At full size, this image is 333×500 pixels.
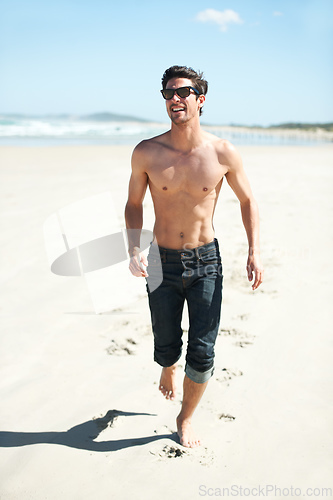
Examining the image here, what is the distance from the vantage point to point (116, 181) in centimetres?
1127

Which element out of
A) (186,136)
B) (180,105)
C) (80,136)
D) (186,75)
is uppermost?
(186,75)

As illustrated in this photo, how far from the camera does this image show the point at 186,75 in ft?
9.34

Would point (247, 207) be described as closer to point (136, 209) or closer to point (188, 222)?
point (188, 222)

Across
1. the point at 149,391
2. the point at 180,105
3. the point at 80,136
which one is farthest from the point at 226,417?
the point at 80,136

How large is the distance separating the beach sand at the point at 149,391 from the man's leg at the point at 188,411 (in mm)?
79

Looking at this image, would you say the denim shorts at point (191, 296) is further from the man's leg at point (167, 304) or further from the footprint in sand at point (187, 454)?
the footprint in sand at point (187, 454)

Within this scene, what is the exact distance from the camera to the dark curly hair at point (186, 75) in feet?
9.36

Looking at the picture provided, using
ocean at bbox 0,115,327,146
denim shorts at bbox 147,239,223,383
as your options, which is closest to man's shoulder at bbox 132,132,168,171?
denim shorts at bbox 147,239,223,383

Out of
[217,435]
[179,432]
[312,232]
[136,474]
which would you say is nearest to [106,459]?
[136,474]

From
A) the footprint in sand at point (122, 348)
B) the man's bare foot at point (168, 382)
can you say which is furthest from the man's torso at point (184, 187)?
the footprint in sand at point (122, 348)

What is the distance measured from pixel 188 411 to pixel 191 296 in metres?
0.75

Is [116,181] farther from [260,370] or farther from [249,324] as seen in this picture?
[260,370]

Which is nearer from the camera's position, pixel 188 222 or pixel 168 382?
pixel 188 222

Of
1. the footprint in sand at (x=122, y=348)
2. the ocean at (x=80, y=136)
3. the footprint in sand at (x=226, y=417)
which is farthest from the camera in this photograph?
the ocean at (x=80, y=136)
